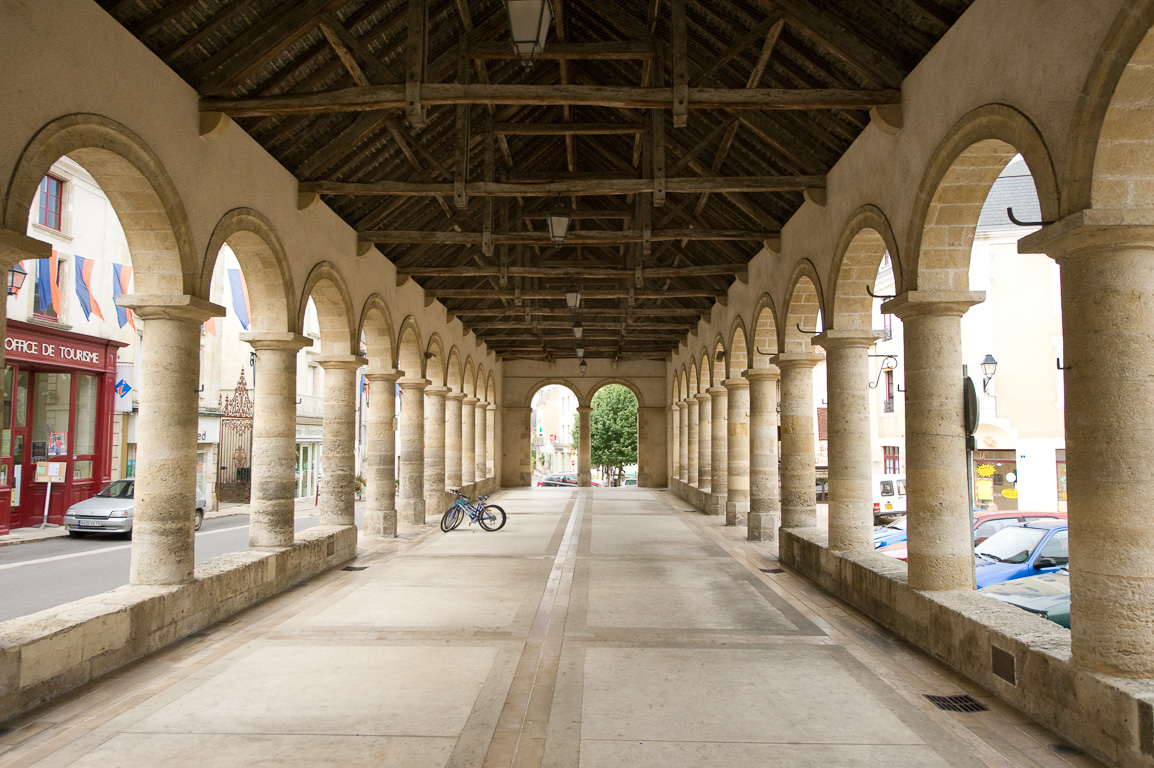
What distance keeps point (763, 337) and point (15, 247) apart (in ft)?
32.0

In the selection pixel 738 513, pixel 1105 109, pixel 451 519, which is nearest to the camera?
pixel 1105 109

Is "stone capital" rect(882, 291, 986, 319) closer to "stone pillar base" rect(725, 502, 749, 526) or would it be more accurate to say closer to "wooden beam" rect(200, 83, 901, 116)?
"wooden beam" rect(200, 83, 901, 116)

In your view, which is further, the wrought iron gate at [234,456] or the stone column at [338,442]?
the wrought iron gate at [234,456]

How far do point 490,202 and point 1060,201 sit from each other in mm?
7379

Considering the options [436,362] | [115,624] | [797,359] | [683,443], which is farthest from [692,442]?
[115,624]

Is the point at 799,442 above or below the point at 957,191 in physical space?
below

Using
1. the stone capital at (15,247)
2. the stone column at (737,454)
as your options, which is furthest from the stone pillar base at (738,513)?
the stone capital at (15,247)

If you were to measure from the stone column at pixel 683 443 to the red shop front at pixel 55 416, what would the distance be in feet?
44.0

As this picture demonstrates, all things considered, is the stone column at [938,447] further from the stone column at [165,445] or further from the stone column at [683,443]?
the stone column at [683,443]

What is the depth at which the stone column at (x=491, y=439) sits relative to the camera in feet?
80.1

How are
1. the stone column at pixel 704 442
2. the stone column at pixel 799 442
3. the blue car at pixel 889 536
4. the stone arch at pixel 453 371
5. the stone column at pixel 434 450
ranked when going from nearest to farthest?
the stone column at pixel 799 442, the blue car at pixel 889 536, the stone column at pixel 434 450, the stone arch at pixel 453 371, the stone column at pixel 704 442

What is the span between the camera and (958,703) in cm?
462

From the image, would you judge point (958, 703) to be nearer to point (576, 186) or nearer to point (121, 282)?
point (576, 186)

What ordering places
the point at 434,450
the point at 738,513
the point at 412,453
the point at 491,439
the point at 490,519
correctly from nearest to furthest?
the point at 490,519, the point at 738,513, the point at 412,453, the point at 434,450, the point at 491,439
